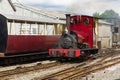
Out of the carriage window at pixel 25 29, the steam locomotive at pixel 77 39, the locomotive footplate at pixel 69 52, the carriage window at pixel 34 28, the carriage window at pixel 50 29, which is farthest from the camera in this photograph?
the carriage window at pixel 50 29

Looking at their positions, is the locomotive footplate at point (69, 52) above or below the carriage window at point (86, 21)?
below

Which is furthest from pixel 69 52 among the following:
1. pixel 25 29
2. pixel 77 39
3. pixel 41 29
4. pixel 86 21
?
pixel 41 29

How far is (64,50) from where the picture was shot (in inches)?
715

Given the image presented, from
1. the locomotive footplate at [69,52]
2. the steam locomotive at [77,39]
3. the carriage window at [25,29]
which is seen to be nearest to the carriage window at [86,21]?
the steam locomotive at [77,39]

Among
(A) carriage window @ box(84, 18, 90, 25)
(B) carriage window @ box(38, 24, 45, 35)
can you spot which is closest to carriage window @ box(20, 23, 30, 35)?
(B) carriage window @ box(38, 24, 45, 35)

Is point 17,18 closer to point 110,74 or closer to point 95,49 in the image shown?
point 95,49

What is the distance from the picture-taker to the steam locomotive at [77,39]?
59.7ft

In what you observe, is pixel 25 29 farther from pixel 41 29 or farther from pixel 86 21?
pixel 86 21

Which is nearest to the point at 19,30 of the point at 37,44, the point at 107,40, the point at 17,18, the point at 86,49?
the point at 17,18

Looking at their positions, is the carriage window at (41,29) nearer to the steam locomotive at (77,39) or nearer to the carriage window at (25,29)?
the carriage window at (25,29)

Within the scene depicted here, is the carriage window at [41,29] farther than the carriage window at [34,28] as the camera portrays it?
Yes

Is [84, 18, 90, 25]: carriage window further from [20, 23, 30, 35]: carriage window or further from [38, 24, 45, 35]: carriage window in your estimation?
[20, 23, 30, 35]: carriage window

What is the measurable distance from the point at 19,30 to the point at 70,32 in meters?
3.31

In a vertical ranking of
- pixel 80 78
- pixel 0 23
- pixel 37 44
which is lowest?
pixel 80 78
